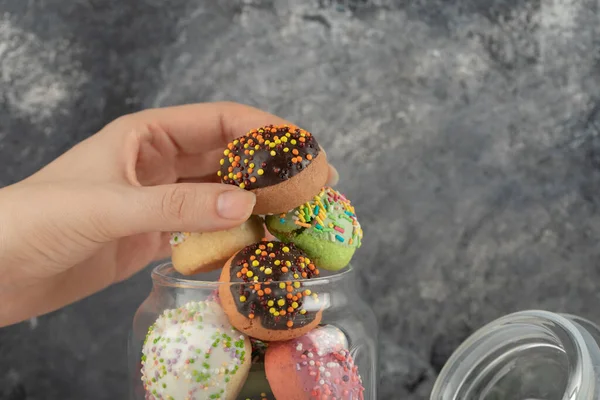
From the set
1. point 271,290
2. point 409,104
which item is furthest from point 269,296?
point 409,104

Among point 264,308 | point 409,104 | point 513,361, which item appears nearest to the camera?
point 264,308

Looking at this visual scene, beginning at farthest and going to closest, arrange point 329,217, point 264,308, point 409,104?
1. point 409,104
2. point 329,217
3. point 264,308

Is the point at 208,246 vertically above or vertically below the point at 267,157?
below

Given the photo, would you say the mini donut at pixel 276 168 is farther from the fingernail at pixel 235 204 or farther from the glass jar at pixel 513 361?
the glass jar at pixel 513 361

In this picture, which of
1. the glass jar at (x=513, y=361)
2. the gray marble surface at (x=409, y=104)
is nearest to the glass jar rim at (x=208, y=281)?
the glass jar at (x=513, y=361)

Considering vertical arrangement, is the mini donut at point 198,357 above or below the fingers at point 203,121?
below

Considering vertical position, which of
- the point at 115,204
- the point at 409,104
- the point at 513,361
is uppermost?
the point at 115,204

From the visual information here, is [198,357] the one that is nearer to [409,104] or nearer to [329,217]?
[329,217]
